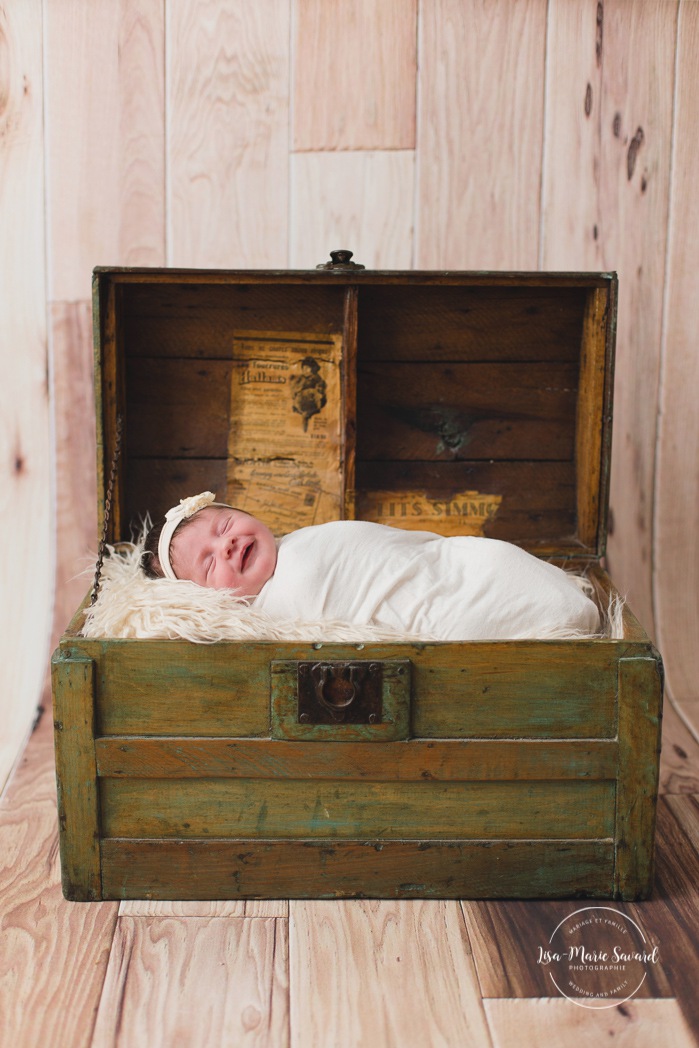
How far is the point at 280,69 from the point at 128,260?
0.47 metres

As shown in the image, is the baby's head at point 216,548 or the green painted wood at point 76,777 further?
the baby's head at point 216,548

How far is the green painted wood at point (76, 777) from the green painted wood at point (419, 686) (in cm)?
2

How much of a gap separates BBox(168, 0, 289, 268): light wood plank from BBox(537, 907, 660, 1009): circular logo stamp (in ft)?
4.35

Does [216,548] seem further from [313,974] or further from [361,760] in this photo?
[313,974]

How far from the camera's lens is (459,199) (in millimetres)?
1948

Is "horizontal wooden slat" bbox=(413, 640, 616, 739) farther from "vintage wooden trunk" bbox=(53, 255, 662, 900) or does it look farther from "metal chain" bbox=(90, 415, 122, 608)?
"metal chain" bbox=(90, 415, 122, 608)

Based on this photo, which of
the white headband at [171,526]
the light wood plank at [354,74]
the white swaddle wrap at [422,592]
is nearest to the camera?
the white swaddle wrap at [422,592]

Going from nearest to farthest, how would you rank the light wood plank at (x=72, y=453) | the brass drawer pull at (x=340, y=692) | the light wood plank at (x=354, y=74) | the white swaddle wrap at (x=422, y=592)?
the brass drawer pull at (x=340, y=692)
the white swaddle wrap at (x=422, y=592)
the light wood plank at (x=354, y=74)
the light wood plank at (x=72, y=453)

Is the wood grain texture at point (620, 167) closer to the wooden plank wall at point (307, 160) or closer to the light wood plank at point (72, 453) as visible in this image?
the wooden plank wall at point (307, 160)

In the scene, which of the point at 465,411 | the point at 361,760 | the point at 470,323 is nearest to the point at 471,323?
the point at 470,323

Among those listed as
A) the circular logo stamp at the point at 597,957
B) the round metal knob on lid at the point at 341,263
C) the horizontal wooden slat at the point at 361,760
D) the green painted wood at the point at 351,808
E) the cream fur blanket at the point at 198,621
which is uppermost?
the round metal knob on lid at the point at 341,263

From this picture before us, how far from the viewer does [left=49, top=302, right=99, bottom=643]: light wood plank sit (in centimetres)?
198

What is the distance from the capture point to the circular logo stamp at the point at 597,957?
3.86 ft

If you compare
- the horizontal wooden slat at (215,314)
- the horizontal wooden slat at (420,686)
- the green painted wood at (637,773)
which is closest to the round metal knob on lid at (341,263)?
the horizontal wooden slat at (215,314)
